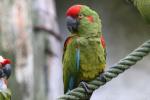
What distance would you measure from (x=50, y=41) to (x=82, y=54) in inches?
172

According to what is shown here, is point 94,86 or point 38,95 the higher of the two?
point 94,86

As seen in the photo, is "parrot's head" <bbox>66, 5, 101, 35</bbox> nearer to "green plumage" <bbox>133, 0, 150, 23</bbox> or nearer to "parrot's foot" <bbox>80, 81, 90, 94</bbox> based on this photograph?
"parrot's foot" <bbox>80, 81, 90, 94</bbox>

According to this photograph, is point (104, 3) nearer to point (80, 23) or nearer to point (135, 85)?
point (135, 85)

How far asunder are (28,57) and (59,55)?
0.37 m

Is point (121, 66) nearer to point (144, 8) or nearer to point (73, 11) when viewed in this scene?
point (144, 8)

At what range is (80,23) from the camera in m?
4.16

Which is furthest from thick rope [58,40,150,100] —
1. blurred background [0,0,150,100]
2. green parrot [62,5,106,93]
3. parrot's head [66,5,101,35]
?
blurred background [0,0,150,100]

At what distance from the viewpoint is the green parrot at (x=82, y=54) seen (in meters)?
4.06

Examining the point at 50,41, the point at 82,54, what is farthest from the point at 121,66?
the point at 50,41

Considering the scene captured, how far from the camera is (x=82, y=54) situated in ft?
13.3

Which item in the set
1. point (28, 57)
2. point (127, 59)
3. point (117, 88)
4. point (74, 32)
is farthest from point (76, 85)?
point (28, 57)

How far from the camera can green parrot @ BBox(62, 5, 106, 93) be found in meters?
4.06

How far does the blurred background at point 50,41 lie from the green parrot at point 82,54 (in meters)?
3.81

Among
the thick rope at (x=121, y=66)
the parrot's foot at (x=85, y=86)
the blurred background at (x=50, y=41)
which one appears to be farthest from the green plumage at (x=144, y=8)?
the blurred background at (x=50, y=41)
